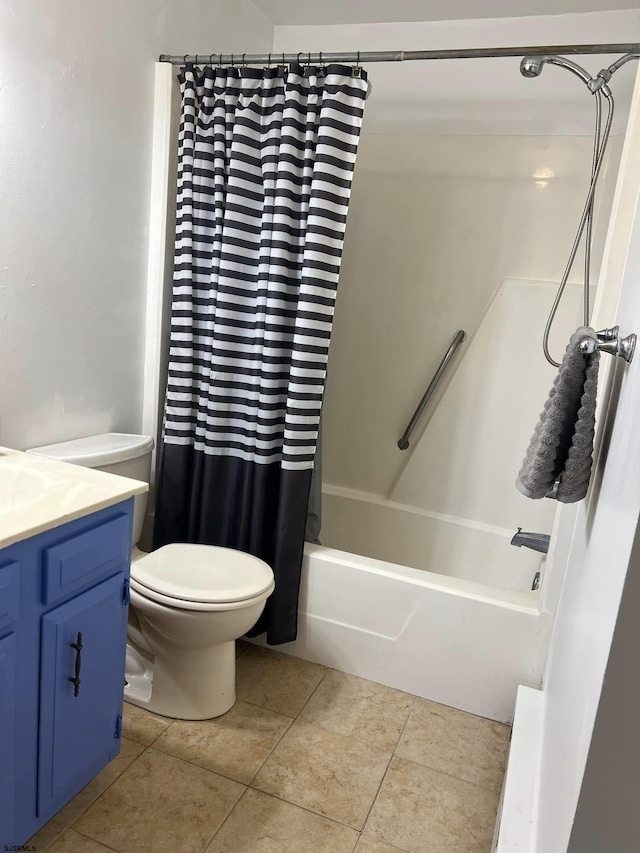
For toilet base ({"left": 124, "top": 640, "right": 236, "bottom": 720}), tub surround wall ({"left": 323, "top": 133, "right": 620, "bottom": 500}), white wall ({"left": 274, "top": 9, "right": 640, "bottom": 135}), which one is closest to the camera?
toilet base ({"left": 124, "top": 640, "right": 236, "bottom": 720})

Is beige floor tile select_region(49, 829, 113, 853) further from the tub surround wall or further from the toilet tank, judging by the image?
the tub surround wall

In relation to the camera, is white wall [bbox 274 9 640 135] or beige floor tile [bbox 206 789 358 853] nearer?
beige floor tile [bbox 206 789 358 853]

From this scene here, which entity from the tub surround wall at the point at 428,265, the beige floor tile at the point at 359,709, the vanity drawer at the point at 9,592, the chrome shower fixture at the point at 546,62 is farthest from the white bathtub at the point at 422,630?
the chrome shower fixture at the point at 546,62

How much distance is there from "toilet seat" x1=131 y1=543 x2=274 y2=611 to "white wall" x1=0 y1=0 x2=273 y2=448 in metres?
0.49

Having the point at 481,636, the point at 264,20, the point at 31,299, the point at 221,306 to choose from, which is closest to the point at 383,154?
the point at 264,20

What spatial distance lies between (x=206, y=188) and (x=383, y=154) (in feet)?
3.32

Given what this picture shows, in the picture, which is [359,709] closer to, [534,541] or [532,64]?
[534,541]

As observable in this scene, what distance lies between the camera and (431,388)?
273 cm

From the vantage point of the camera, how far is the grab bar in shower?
8.83 ft

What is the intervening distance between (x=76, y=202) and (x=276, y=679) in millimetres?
1647

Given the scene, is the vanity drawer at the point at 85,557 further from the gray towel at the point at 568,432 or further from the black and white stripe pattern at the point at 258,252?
the gray towel at the point at 568,432

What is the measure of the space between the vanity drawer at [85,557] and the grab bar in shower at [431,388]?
159 cm

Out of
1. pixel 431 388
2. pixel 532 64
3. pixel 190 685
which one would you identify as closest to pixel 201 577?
pixel 190 685

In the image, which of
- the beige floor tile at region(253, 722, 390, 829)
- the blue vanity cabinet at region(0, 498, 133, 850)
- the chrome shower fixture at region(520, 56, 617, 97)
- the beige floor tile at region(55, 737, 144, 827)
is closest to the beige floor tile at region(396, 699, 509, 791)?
the beige floor tile at region(253, 722, 390, 829)
